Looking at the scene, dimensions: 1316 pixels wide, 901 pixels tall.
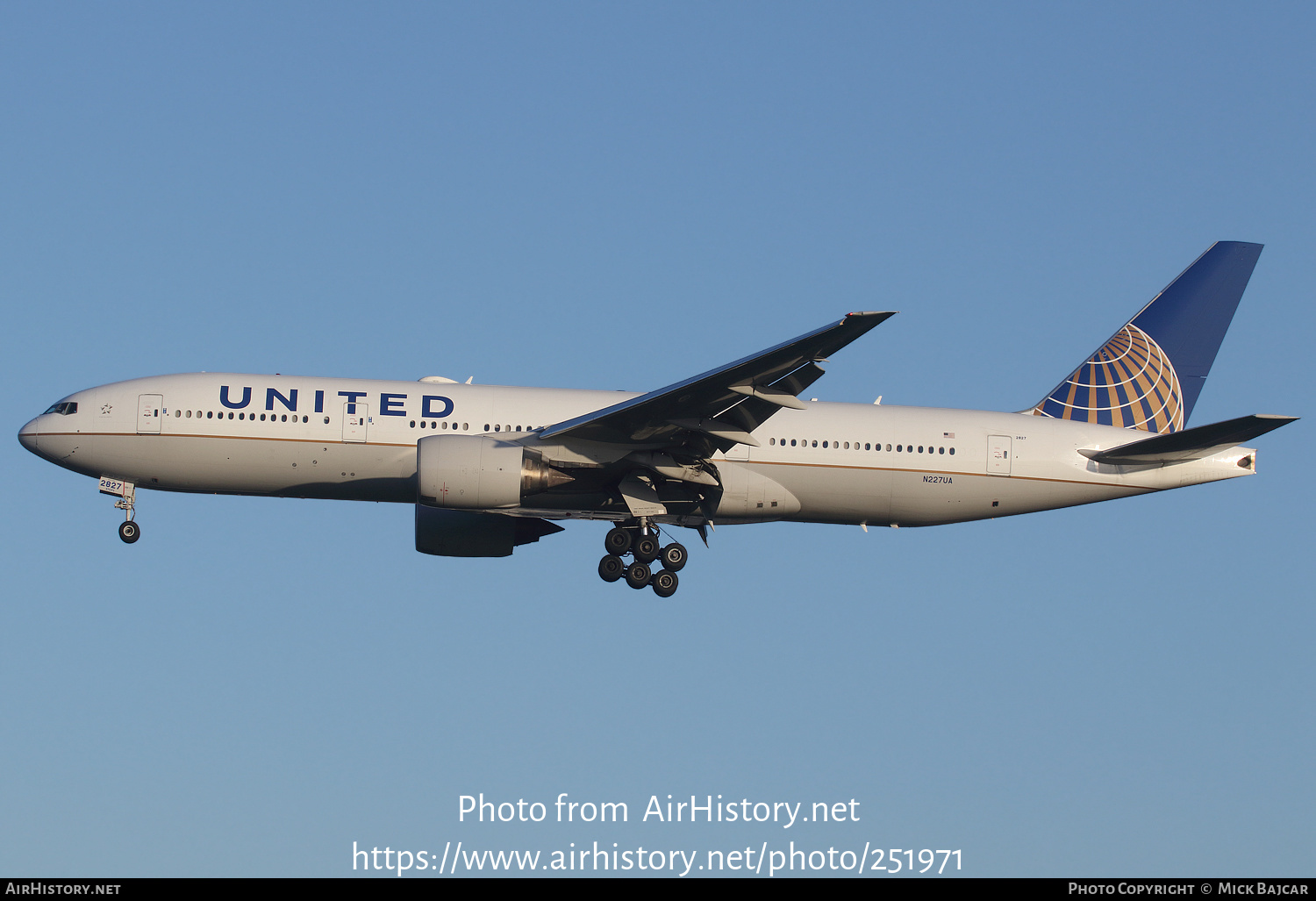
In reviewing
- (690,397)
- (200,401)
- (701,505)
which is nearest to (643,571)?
(701,505)

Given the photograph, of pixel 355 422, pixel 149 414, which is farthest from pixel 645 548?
pixel 149 414

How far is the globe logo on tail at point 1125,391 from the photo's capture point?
3172 cm

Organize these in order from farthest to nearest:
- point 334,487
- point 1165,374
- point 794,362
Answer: point 1165,374
point 334,487
point 794,362

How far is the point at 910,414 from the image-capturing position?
96.5 ft

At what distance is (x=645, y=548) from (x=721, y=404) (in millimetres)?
3947

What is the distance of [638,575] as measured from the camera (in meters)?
28.3

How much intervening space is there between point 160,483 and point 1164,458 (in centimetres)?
2106

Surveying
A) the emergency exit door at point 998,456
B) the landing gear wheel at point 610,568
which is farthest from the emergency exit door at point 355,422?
the emergency exit door at point 998,456

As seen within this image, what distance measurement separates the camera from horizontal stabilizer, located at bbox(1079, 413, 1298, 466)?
26.4m

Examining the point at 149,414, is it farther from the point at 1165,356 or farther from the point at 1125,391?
the point at 1165,356

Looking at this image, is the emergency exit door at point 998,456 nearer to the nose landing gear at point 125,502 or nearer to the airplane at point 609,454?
the airplane at point 609,454

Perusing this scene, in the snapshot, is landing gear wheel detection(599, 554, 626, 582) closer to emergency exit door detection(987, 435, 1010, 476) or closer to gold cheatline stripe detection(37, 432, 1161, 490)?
gold cheatline stripe detection(37, 432, 1161, 490)

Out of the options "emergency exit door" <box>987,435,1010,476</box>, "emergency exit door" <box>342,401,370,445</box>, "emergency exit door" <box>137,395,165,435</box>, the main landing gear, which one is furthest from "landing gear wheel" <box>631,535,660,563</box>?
"emergency exit door" <box>137,395,165,435</box>

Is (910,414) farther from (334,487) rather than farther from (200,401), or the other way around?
(200,401)
